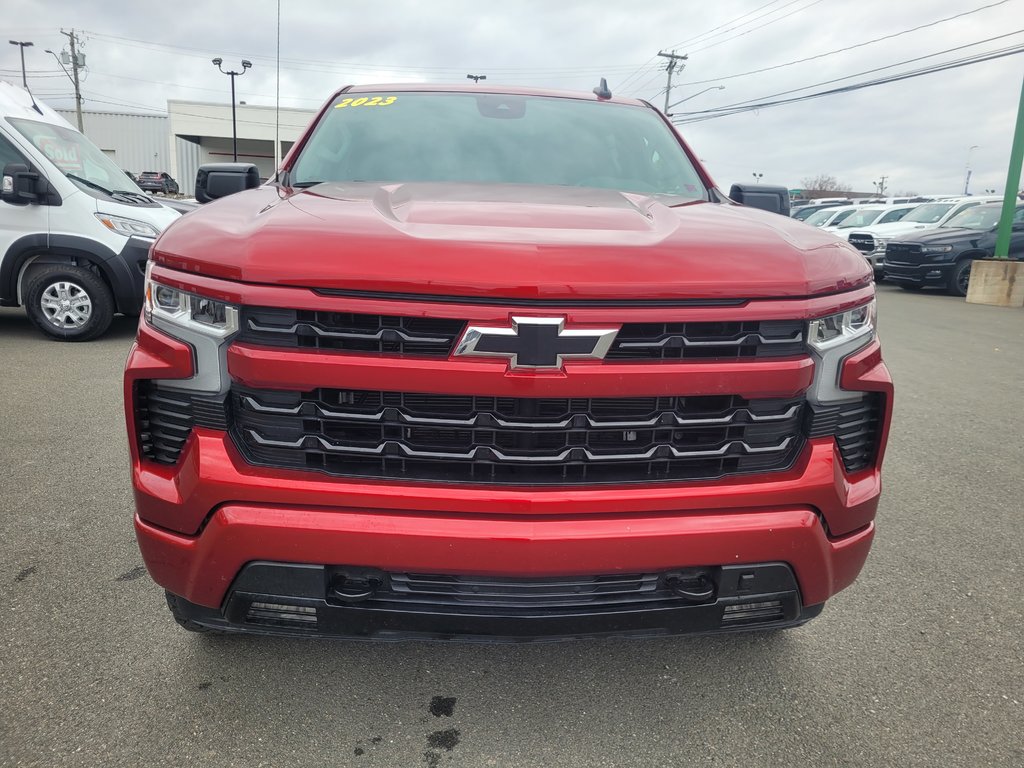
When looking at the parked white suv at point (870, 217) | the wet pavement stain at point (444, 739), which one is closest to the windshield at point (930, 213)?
the parked white suv at point (870, 217)

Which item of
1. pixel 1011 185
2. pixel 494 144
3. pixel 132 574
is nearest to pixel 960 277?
pixel 1011 185

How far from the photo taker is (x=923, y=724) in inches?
79.2

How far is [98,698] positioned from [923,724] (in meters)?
2.29

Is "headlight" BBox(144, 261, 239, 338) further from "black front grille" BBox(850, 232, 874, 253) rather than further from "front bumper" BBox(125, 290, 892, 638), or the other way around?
"black front grille" BBox(850, 232, 874, 253)

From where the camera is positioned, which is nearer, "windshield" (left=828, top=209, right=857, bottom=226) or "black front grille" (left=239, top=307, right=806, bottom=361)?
"black front grille" (left=239, top=307, right=806, bottom=361)

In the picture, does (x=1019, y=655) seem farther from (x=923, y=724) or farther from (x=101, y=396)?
(x=101, y=396)

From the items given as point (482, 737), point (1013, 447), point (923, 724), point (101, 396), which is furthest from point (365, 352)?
point (1013, 447)

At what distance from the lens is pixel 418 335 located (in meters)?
1.58

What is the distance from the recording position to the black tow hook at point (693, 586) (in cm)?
171

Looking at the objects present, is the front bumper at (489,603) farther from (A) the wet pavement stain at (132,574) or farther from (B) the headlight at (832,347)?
(A) the wet pavement stain at (132,574)

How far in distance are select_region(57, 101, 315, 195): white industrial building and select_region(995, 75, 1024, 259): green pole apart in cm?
3434

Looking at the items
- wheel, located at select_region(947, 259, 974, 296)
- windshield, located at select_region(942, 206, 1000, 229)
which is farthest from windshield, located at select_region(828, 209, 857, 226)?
wheel, located at select_region(947, 259, 974, 296)

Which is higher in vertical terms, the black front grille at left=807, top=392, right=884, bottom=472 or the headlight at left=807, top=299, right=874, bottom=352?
the headlight at left=807, top=299, right=874, bottom=352

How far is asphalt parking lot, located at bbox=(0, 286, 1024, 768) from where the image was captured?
74.0 inches
